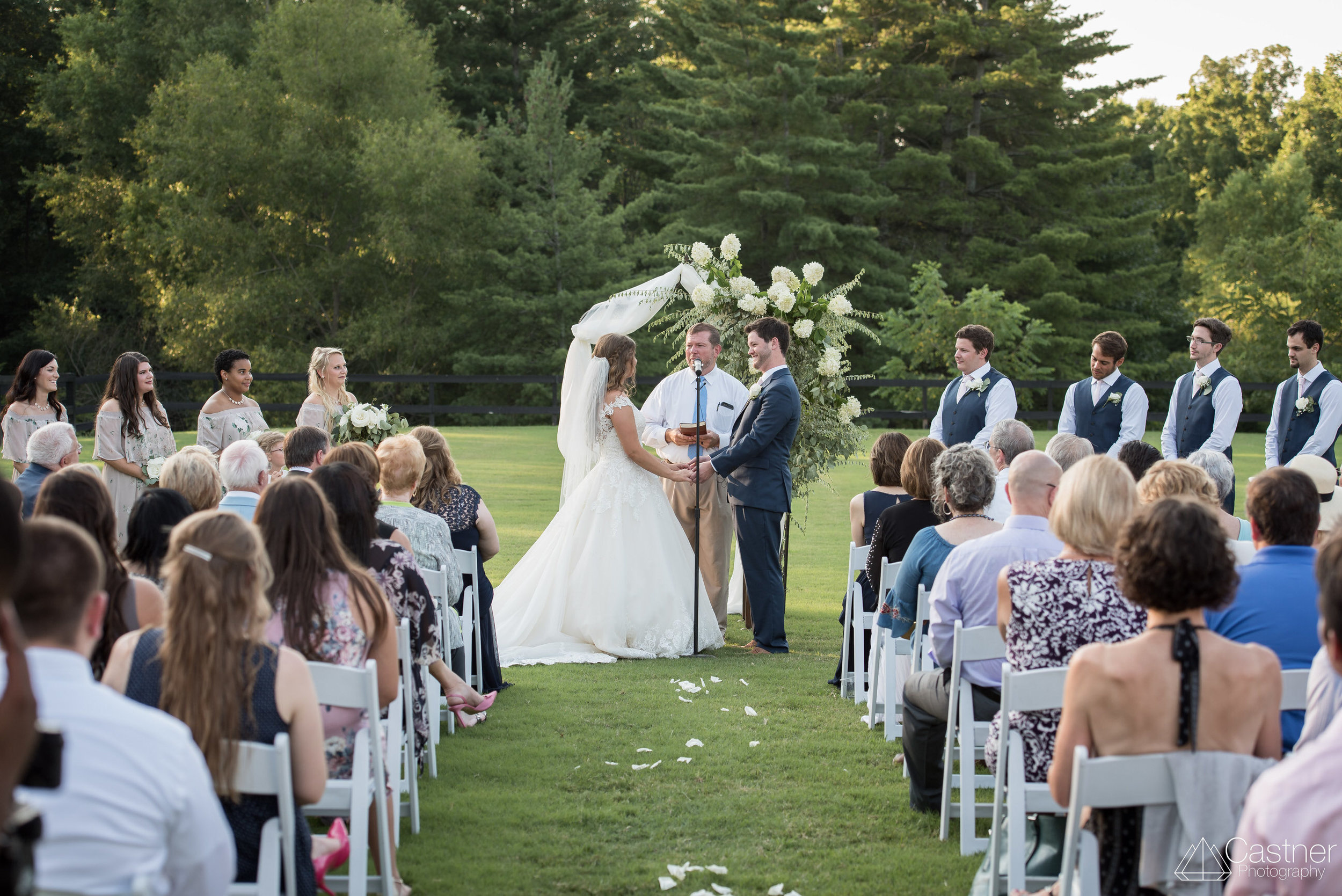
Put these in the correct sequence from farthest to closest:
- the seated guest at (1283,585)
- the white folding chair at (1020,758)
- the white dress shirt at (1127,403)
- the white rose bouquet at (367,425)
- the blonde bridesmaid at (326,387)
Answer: the white dress shirt at (1127,403)
the blonde bridesmaid at (326,387)
the white rose bouquet at (367,425)
the seated guest at (1283,585)
the white folding chair at (1020,758)

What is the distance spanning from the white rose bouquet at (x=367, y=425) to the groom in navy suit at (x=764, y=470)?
2.00 meters

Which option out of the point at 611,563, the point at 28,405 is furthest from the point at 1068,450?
the point at 28,405

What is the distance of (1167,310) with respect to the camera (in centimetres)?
3416

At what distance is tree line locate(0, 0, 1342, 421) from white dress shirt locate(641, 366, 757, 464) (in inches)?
891

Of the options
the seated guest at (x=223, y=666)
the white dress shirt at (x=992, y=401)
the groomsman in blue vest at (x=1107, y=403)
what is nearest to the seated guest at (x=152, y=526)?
the seated guest at (x=223, y=666)

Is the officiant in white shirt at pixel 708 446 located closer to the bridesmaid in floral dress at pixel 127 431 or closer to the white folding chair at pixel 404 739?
the bridesmaid in floral dress at pixel 127 431

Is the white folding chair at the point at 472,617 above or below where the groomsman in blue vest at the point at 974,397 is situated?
below

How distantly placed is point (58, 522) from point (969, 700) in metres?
2.88

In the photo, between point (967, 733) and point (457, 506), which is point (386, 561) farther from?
point (967, 733)

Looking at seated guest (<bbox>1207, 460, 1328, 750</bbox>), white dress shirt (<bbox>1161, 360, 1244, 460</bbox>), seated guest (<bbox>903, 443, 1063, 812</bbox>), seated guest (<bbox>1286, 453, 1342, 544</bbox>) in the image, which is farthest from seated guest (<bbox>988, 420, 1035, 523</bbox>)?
white dress shirt (<bbox>1161, 360, 1244, 460</bbox>)

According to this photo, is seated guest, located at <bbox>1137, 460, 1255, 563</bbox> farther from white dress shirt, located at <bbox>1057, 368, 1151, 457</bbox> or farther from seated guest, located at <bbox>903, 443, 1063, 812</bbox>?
white dress shirt, located at <bbox>1057, 368, 1151, 457</bbox>

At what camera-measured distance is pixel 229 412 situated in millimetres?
7465

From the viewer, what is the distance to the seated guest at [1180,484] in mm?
3965

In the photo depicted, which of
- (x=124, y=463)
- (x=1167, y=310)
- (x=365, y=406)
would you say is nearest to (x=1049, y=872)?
(x=365, y=406)
